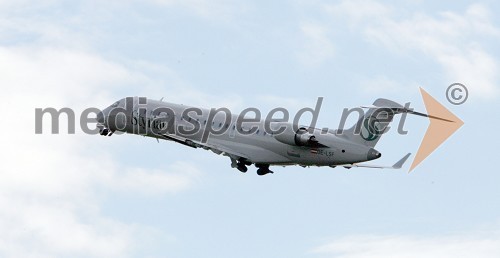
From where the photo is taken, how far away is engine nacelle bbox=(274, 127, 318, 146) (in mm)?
53656

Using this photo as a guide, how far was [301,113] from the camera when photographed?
2192 inches

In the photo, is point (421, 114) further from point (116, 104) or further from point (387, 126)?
point (116, 104)

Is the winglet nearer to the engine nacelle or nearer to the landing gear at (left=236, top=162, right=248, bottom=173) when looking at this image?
the engine nacelle

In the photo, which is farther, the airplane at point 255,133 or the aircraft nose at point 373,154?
the airplane at point 255,133

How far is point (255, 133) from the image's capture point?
56250 millimetres

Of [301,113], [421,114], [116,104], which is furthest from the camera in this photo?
[116,104]

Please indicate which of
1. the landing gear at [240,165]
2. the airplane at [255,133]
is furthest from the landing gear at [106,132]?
the landing gear at [240,165]

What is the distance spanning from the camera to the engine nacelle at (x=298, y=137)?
2112 inches

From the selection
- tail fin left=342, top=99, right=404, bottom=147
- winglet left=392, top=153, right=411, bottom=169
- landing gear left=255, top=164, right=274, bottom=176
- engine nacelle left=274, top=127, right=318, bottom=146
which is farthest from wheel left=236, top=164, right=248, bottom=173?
winglet left=392, top=153, right=411, bottom=169

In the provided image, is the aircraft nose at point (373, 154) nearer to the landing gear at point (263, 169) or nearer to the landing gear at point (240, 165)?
the landing gear at point (263, 169)

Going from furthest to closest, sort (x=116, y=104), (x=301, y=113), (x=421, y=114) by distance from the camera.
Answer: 1. (x=116, y=104)
2. (x=301, y=113)
3. (x=421, y=114)

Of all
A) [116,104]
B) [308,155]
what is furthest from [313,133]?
[116,104]

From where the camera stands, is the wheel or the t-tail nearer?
the t-tail

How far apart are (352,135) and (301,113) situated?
3.11 m
